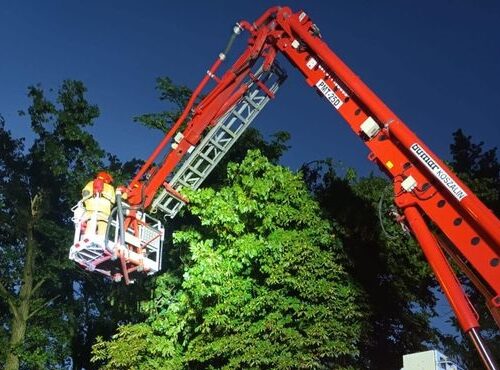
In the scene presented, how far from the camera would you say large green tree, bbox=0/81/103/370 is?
20828 mm

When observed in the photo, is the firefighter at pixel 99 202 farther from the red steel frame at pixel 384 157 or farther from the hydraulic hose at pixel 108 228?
the red steel frame at pixel 384 157

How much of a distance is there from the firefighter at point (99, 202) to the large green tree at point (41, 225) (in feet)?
34.9

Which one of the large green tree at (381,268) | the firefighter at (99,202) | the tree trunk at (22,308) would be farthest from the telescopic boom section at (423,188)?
the tree trunk at (22,308)

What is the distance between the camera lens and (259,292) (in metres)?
13.3

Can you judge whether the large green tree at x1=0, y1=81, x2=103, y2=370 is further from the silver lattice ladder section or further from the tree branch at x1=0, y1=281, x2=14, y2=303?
the silver lattice ladder section

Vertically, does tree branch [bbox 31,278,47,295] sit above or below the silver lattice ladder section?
above

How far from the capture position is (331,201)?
644 inches

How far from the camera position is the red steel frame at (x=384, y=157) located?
279 inches

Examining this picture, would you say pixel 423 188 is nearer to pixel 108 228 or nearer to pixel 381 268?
pixel 108 228

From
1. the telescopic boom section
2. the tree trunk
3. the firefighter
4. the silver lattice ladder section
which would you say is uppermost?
the tree trunk

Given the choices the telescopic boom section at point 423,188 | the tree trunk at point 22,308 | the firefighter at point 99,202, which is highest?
the tree trunk at point 22,308

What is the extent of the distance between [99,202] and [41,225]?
48.8 ft

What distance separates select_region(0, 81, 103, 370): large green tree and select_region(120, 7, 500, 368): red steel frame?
9776 mm

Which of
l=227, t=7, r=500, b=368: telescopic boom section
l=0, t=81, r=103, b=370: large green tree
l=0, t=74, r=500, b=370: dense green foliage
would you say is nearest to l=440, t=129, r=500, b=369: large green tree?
l=0, t=74, r=500, b=370: dense green foliage
